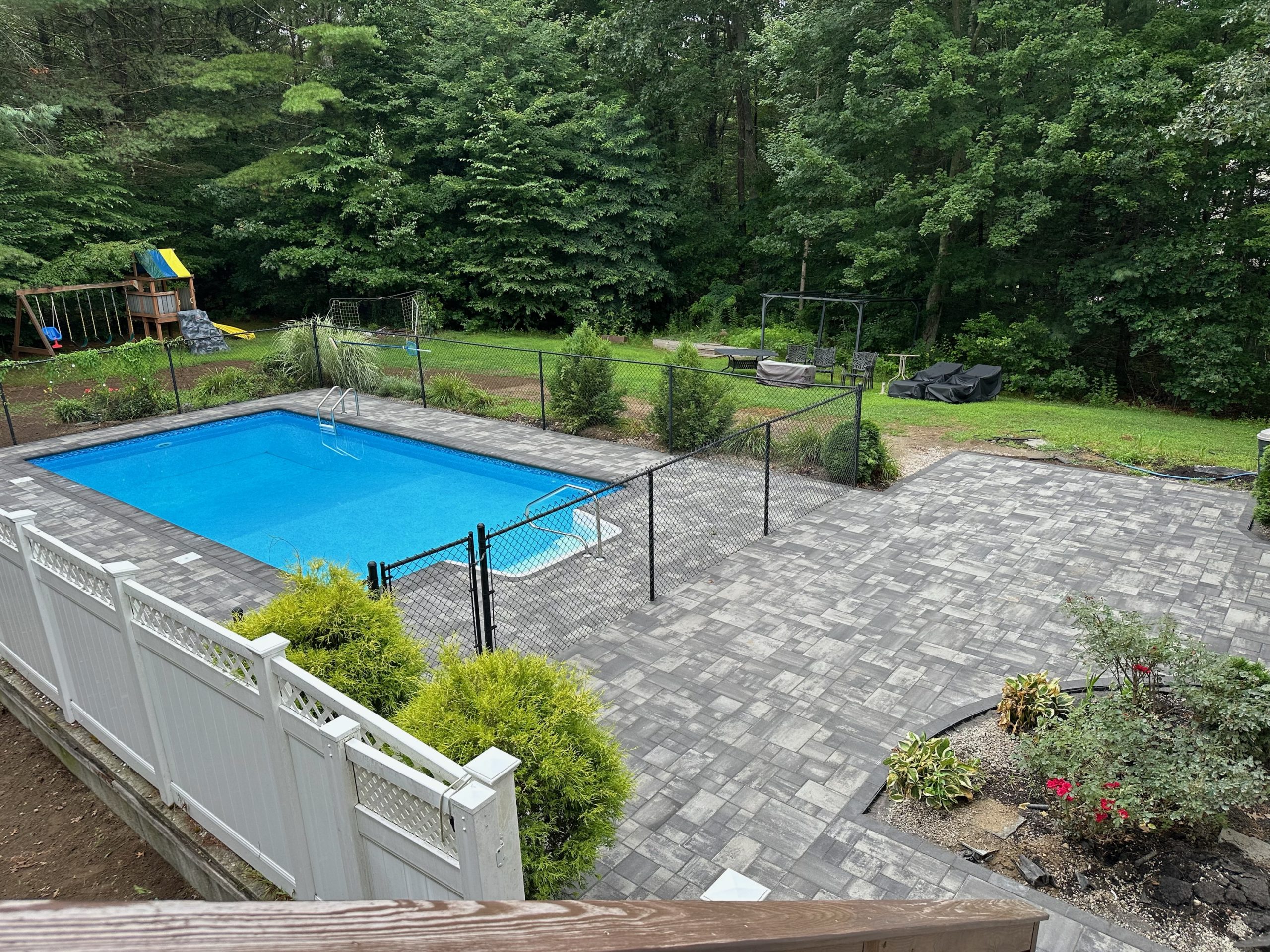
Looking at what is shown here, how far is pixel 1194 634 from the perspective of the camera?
639 cm

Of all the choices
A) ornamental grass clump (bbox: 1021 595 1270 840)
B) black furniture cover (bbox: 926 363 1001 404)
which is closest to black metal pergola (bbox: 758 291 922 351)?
black furniture cover (bbox: 926 363 1001 404)

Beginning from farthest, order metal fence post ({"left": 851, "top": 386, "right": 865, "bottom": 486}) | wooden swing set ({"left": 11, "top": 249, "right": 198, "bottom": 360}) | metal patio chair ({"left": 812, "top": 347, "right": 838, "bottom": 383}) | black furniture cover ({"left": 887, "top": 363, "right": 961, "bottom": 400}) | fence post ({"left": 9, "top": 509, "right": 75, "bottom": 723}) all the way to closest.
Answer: wooden swing set ({"left": 11, "top": 249, "right": 198, "bottom": 360}) < metal patio chair ({"left": 812, "top": 347, "right": 838, "bottom": 383}) < black furniture cover ({"left": 887, "top": 363, "right": 961, "bottom": 400}) < metal fence post ({"left": 851, "top": 386, "right": 865, "bottom": 486}) < fence post ({"left": 9, "top": 509, "right": 75, "bottom": 723})

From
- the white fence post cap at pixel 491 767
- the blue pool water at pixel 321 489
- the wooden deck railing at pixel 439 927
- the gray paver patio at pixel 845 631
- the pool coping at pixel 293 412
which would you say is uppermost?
the wooden deck railing at pixel 439 927

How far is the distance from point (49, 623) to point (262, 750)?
7.52 ft

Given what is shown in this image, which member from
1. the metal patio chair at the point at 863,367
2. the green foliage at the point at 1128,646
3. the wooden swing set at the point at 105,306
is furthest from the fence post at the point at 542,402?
the wooden swing set at the point at 105,306

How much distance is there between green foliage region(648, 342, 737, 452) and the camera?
11.6 meters

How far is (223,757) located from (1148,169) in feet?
63.9

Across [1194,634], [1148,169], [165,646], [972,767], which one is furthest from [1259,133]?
[165,646]

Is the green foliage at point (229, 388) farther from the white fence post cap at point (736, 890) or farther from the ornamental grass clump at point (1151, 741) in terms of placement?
the ornamental grass clump at point (1151, 741)

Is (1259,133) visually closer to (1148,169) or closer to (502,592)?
(1148,169)

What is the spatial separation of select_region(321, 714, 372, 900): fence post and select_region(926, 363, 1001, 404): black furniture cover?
14578mm

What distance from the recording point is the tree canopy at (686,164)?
16.8 meters

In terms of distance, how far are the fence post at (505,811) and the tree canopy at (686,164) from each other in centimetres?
1574

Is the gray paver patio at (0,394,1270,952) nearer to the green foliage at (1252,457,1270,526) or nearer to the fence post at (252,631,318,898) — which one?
the green foliage at (1252,457,1270,526)
